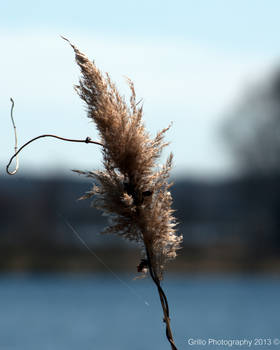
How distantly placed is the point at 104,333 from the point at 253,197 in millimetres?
23624

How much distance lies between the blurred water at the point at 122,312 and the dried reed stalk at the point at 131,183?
570 inches

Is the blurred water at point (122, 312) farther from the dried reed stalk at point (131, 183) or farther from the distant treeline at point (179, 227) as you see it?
the dried reed stalk at point (131, 183)

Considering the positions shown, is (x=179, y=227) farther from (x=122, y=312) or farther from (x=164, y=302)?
(x=164, y=302)

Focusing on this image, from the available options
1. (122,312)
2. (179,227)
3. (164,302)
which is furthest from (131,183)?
(179,227)

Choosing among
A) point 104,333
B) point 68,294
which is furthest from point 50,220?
point 104,333

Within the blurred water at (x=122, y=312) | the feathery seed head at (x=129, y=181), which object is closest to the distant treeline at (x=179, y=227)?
the blurred water at (x=122, y=312)

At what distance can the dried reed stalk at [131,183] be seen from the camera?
306cm

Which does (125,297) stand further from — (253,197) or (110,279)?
(253,197)

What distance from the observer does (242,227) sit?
55.3m

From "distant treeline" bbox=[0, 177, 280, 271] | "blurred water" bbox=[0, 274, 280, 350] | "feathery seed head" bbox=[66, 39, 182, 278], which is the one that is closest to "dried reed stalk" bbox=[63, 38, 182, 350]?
"feathery seed head" bbox=[66, 39, 182, 278]

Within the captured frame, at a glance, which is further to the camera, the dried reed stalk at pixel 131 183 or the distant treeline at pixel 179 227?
the distant treeline at pixel 179 227

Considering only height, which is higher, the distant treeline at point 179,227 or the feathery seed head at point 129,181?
the feathery seed head at point 129,181

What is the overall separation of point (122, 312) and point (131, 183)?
3668 cm

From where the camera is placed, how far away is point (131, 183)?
10.2ft
